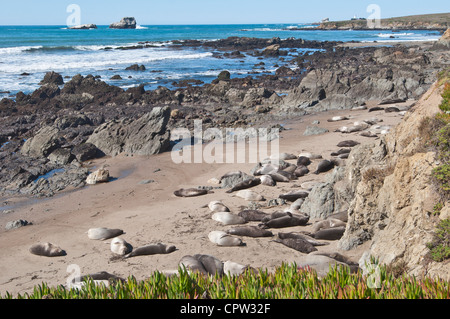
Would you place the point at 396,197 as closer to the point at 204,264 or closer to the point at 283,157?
the point at 204,264

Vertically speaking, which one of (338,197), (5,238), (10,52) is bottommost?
(5,238)

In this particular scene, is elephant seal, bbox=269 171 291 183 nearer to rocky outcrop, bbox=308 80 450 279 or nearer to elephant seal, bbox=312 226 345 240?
rocky outcrop, bbox=308 80 450 279

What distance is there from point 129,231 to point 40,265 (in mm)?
1940

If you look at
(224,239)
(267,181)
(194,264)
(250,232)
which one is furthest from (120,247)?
(267,181)

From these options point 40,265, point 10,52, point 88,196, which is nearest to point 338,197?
point 40,265

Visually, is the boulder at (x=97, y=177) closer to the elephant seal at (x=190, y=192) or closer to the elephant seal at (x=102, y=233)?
the elephant seal at (x=190, y=192)

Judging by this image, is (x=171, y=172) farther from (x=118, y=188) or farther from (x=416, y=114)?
(x=416, y=114)

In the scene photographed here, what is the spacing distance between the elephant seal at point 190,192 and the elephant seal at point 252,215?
7.26 ft

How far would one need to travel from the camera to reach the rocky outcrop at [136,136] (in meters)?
16.0

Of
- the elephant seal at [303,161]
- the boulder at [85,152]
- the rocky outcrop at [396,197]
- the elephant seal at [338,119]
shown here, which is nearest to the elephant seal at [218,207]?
the rocky outcrop at [396,197]

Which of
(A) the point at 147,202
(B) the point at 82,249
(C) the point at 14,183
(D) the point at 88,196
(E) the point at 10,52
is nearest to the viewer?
(B) the point at 82,249

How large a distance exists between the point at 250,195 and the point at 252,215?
1412 mm

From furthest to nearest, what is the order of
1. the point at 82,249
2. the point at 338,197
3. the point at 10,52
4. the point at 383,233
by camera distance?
1. the point at 10,52
2. the point at 338,197
3. the point at 82,249
4. the point at 383,233

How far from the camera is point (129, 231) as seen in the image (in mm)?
9289
